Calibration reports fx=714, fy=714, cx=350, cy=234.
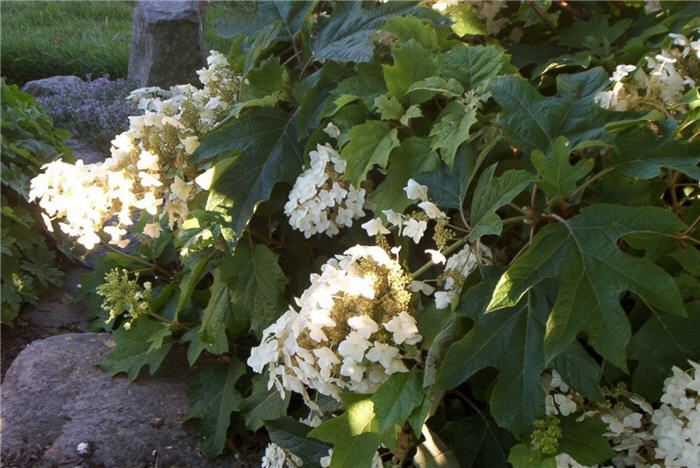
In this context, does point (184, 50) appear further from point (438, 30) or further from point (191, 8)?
point (438, 30)

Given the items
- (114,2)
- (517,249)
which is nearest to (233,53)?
(517,249)

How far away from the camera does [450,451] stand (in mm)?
1591

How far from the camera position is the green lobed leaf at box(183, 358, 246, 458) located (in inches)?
89.4

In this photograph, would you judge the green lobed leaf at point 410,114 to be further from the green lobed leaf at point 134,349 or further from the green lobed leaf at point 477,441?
the green lobed leaf at point 134,349

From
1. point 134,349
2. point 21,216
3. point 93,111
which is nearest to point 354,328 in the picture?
point 134,349

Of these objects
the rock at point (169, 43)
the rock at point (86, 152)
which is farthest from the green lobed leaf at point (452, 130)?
the rock at point (169, 43)

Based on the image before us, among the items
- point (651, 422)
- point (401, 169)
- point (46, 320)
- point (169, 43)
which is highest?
point (401, 169)

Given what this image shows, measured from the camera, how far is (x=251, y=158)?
1950 mm

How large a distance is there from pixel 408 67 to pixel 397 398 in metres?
0.77

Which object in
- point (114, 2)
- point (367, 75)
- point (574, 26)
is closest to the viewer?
point (367, 75)

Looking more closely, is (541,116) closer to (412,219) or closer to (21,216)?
(412,219)

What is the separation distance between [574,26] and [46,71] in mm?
6327

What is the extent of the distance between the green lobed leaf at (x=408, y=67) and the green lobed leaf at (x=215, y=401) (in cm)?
113

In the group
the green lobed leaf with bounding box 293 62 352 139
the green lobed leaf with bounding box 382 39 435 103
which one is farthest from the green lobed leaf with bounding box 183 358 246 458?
the green lobed leaf with bounding box 382 39 435 103
